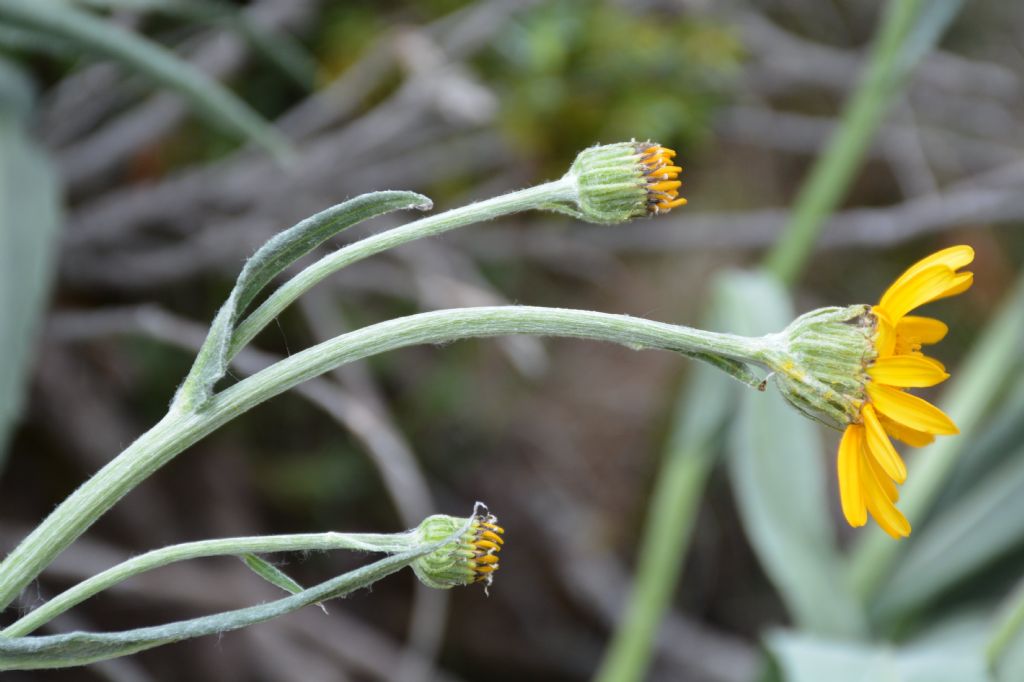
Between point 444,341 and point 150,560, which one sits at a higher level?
point 444,341

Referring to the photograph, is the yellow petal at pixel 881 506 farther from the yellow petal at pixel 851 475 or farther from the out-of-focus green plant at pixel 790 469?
the out-of-focus green plant at pixel 790 469

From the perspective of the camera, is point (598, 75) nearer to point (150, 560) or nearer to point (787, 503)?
point (787, 503)

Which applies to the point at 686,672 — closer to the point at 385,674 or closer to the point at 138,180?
the point at 385,674

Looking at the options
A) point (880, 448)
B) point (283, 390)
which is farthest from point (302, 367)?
point (880, 448)

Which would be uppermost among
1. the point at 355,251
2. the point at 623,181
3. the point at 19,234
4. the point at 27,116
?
the point at 27,116

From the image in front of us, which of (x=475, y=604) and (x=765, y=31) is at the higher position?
(x=765, y=31)

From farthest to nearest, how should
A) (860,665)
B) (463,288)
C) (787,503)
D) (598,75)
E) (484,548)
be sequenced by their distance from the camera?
(598,75)
(463,288)
(787,503)
(860,665)
(484,548)

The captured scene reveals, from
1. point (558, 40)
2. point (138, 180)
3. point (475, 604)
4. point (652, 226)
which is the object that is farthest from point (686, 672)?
point (138, 180)
